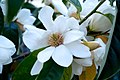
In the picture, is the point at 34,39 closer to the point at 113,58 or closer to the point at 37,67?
the point at 37,67

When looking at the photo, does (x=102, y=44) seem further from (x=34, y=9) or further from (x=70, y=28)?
(x=34, y=9)

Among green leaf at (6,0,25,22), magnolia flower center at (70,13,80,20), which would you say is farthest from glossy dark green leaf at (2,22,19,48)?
green leaf at (6,0,25,22)

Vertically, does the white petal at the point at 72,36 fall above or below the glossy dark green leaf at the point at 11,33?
above

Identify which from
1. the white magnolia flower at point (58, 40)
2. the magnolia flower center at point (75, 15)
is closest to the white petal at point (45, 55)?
the white magnolia flower at point (58, 40)

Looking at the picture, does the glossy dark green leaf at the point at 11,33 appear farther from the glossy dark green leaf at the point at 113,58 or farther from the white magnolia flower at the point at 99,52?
the glossy dark green leaf at the point at 113,58

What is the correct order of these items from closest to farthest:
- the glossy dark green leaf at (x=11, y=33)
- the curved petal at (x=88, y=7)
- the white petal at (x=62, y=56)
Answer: the white petal at (x=62, y=56), the curved petal at (x=88, y=7), the glossy dark green leaf at (x=11, y=33)

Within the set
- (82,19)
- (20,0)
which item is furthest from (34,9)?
(20,0)
